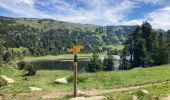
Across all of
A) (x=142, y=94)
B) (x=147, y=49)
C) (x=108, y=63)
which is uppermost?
(x=147, y=49)

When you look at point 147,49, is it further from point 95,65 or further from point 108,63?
point 95,65

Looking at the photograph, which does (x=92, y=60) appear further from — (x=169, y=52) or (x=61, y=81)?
(x=61, y=81)

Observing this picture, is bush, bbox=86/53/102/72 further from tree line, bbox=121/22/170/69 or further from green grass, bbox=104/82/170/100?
green grass, bbox=104/82/170/100

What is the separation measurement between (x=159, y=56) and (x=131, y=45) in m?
15.1

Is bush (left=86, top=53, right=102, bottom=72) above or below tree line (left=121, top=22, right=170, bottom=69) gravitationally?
below

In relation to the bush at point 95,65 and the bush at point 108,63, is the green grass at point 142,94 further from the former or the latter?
the bush at point 108,63

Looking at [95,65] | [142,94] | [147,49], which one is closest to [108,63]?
[95,65]

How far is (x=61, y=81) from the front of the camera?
36.2 metres

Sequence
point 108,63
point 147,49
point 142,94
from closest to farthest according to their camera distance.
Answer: point 142,94
point 147,49
point 108,63

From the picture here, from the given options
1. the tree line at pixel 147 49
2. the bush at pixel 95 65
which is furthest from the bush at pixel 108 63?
the tree line at pixel 147 49

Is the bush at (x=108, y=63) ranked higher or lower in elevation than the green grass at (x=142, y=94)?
lower

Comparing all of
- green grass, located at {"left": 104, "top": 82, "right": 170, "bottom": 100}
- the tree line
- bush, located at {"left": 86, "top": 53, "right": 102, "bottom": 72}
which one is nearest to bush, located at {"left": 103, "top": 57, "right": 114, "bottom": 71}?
bush, located at {"left": 86, "top": 53, "right": 102, "bottom": 72}

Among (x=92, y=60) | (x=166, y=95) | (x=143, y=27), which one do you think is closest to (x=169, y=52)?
(x=143, y=27)

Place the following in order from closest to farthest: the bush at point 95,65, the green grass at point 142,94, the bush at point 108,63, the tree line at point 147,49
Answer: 1. the green grass at point 142,94
2. the tree line at point 147,49
3. the bush at point 95,65
4. the bush at point 108,63
